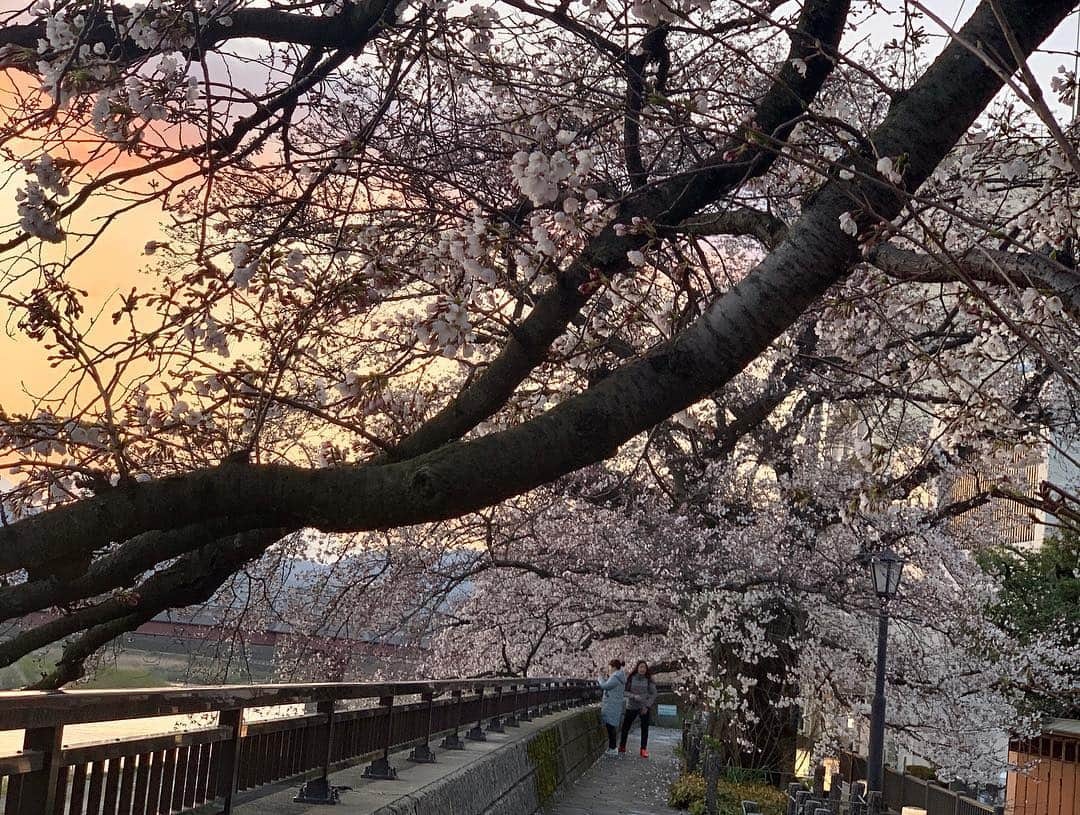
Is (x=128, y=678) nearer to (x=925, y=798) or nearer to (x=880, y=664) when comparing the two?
(x=880, y=664)

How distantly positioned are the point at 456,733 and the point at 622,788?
9728 millimetres

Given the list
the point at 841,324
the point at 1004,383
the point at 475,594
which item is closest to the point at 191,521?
the point at 841,324

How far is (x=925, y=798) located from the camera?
20266 millimetres

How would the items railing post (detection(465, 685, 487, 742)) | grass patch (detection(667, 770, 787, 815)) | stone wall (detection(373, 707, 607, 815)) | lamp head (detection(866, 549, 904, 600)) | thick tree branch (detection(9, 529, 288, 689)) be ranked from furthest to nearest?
grass patch (detection(667, 770, 787, 815))
lamp head (detection(866, 549, 904, 600))
railing post (detection(465, 685, 487, 742))
stone wall (detection(373, 707, 607, 815))
thick tree branch (detection(9, 529, 288, 689))

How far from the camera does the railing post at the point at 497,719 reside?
13906 mm

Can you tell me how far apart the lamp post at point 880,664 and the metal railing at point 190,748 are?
274 inches

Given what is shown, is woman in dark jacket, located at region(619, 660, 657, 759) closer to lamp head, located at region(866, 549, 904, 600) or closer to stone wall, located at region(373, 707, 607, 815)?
stone wall, located at region(373, 707, 607, 815)

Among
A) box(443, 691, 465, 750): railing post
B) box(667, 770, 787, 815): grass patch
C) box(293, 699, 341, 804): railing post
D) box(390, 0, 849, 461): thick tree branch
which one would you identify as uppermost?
box(390, 0, 849, 461): thick tree branch

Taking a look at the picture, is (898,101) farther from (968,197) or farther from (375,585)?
(375,585)

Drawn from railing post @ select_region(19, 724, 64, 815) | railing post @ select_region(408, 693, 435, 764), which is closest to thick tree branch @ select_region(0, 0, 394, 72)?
railing post @ select_region(19, 724, 64, 815)

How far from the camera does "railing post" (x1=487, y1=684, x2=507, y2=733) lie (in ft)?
45.6

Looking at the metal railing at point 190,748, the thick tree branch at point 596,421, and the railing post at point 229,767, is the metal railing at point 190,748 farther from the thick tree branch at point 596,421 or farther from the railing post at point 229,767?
the thick tree branch at point 596,421

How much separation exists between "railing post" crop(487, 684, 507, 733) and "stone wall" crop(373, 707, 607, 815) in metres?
0.43

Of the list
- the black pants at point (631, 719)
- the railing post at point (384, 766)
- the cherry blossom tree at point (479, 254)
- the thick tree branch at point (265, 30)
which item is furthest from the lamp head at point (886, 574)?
the thick tree branch at point (265, 30)
